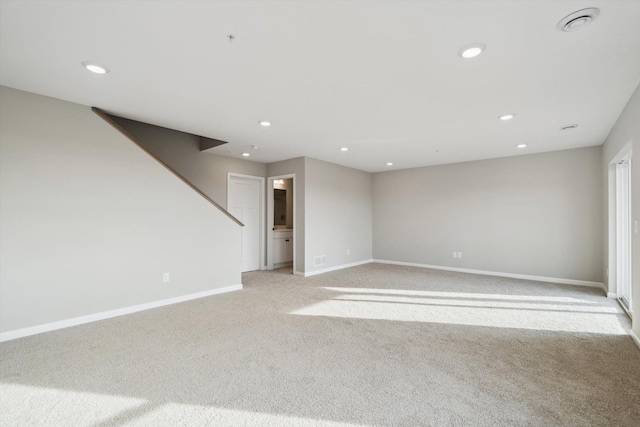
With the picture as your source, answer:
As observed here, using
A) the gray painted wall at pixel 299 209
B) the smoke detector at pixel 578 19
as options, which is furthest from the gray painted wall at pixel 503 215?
the smoke detector at pixel 578 19

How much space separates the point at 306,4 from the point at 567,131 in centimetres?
438

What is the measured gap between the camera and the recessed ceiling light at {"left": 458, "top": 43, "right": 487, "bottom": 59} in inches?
82.8

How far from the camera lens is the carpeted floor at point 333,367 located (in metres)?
1.74

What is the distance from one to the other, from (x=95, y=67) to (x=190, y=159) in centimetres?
300

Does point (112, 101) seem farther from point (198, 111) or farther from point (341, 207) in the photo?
point (341, 207)

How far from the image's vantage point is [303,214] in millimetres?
5789

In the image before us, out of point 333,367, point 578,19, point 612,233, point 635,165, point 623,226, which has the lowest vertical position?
point 333,367

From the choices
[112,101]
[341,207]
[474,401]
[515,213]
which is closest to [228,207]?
[341,207]

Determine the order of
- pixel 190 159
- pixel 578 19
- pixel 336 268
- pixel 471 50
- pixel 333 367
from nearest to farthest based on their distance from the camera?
pixel 578 19, pixel 471 50, pixel 333 367, pixel 190 159, pixel 336 268

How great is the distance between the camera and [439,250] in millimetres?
6629

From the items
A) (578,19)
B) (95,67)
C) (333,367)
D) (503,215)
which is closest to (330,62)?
(578,19)

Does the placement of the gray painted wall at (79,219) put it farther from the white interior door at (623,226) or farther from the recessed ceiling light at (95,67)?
the white interior door at (623,226)

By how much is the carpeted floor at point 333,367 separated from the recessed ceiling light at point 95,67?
95.9 inches

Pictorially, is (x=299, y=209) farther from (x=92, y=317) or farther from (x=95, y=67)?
(x=95, y=67)
